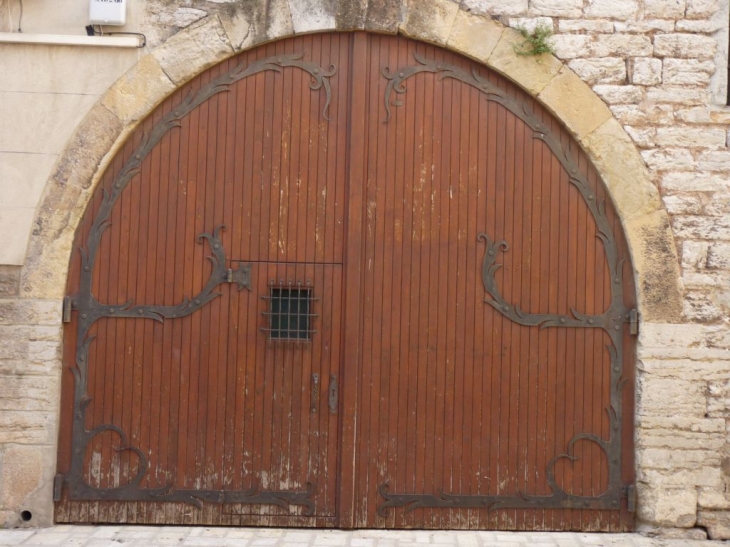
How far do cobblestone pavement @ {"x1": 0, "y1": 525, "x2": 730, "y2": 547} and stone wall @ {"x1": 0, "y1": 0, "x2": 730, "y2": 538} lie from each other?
18 centimetres

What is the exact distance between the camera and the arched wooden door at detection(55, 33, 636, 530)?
4.99 metres

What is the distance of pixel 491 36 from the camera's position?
4977 millimetres

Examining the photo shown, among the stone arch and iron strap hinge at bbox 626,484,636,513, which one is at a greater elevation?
the stone arch

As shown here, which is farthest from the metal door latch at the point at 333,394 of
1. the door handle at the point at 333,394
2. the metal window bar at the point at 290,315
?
the metal window bar at the point at 290,315

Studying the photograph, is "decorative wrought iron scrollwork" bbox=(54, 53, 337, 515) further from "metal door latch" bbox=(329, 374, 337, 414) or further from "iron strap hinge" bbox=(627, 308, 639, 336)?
"iron strap hinge" bbox=(627, 308, 639, 336)

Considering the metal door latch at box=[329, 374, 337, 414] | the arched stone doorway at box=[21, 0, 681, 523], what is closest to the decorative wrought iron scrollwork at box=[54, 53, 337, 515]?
the arched stone doorway at box=[21, 0, 681, 523]

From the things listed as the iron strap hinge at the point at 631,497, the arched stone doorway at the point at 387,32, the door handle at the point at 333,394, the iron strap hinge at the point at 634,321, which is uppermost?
the arched stone doorway at the point at 387,32

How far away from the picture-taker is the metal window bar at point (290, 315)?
5.01 meters

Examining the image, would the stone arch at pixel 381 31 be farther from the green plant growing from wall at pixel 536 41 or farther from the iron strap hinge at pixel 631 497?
the iron strap hinge at pixel 631 497

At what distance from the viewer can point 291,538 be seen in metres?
4.81

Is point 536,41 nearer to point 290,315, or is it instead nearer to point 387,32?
point 387,32

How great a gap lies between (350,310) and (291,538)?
1339 mm

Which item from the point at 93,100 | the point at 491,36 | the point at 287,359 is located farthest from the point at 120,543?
the point at 491,36

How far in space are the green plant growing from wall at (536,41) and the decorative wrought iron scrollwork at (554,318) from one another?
0.27 metres
